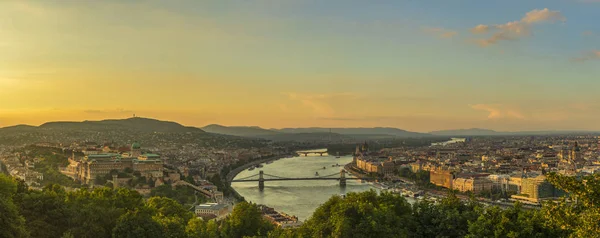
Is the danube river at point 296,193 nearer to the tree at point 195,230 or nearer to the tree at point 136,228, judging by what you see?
the tree at point 195,230

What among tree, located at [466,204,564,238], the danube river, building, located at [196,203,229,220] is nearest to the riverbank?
the danube river

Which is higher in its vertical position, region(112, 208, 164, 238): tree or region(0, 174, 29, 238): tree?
region(0, 174, 29, 238): tree

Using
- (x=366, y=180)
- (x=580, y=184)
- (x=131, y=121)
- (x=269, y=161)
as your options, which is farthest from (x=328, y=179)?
(x=131, y=121)

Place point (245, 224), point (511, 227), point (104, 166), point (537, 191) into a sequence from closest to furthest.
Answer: point (511, 227) → point (245, 224) → point (104, 166) → point (537, 191)

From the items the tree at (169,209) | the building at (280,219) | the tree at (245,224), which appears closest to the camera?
the tree at (245,224)

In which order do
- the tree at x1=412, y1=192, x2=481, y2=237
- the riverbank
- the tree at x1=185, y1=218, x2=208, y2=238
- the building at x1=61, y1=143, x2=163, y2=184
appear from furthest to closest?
the riverbank → the building at x1=61, y1=143, x2=163, y2=184 → the tree at x1=185, y1=218, x2=208, y2=238 → the tree at x1=412, y1=192, x2=481, y2=237

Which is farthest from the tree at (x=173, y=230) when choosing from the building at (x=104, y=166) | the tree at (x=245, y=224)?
the building at (x=104, y=166)

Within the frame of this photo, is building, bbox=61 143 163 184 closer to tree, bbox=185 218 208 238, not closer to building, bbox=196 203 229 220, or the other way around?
building, bbox=196 203 229 220

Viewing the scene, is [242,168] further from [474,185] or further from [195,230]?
[195,230]

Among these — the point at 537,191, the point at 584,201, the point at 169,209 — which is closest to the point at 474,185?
the point at 537,191

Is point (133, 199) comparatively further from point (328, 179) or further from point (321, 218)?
point (328, 179)

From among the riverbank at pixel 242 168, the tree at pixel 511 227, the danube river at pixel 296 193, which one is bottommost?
the danube river at pixel 296 193
